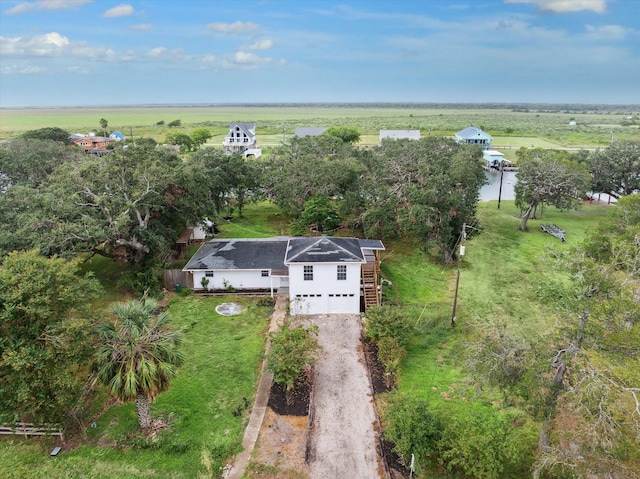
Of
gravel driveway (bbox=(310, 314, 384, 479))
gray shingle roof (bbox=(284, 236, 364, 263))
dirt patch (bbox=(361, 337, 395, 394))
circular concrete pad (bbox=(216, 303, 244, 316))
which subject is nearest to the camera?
gravel driveway (bbox=(310, 314, 384, 479))

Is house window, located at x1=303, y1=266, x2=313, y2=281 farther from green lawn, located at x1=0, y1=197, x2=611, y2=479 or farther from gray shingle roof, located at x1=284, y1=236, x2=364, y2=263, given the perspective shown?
green lawn, located at x1=0, y1=197, x2=611, y2=479

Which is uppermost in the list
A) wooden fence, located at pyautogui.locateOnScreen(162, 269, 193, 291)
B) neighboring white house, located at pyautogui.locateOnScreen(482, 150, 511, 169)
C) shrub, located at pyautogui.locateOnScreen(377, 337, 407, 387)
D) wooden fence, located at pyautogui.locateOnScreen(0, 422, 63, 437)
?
neighboring white house, located at pyautogui.locateOnScreen(482, 150, 511, 169)

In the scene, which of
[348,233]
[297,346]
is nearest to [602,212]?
[348,233]

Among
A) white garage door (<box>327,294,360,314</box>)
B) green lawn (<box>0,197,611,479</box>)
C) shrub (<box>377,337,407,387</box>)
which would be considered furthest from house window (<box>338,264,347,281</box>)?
shrub (<box>377,337,407,387</box>)

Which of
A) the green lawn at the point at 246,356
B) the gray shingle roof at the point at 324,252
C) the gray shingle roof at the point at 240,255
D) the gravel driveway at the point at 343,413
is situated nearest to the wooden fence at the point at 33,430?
the green lawn at the point at 246,356

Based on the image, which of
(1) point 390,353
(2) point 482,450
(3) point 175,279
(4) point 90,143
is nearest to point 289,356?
(1) point 390,353

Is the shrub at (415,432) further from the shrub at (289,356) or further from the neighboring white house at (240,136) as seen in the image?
the neighboring white house at (240,136)

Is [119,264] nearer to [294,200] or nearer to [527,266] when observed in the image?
[294,200]

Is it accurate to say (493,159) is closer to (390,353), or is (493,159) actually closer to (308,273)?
(308,273)
